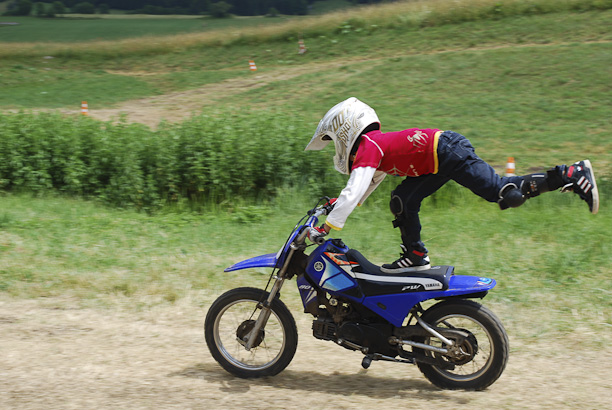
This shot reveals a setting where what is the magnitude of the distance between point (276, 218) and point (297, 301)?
3496 mm

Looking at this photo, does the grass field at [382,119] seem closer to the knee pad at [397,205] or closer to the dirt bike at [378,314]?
the dirt bike at [378,314]

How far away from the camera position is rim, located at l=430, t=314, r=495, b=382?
4734 millimetres

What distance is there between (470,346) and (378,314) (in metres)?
0.71

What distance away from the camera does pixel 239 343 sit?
5293 mm

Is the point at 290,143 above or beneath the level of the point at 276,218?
above

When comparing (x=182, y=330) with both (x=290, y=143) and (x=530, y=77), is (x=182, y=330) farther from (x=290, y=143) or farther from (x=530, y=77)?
(x=530, y=77)

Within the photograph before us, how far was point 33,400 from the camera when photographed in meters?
4.77

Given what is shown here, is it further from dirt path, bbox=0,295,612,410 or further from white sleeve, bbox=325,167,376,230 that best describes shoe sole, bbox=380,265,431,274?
dirt path, bbox=0,295,612,410

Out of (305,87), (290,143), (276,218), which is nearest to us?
(276,218)

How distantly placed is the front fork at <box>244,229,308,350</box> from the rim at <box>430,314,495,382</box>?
1208 millimetres

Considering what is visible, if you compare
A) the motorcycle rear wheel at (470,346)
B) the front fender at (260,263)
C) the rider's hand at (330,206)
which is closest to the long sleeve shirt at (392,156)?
the rider's hand at (330,206)

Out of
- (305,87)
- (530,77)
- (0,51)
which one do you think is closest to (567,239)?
(530,77)

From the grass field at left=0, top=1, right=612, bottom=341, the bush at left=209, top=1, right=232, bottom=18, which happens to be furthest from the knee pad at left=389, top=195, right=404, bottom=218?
the bush at left=209, top=1, right=232, bottom=18

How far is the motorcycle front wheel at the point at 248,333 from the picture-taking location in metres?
5.08
